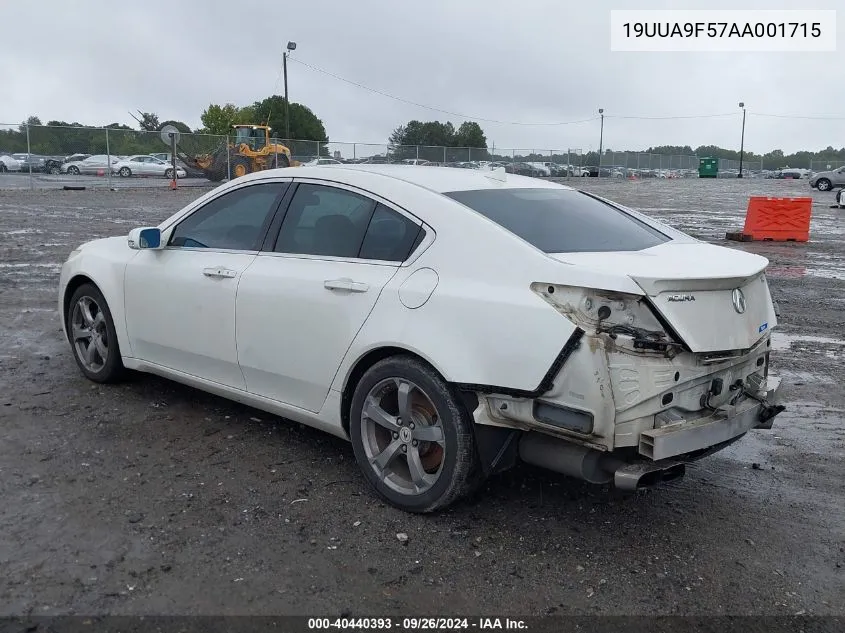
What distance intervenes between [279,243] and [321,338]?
0.75 metres

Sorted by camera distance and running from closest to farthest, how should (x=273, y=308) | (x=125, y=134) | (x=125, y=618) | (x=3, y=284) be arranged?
(x=125, y=618)
(x=273, y=308)
(x=3, y=284)
(x=125, y=134)

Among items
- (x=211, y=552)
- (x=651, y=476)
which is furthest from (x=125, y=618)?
(x=651, y=476)

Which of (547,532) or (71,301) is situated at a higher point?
(71,301)

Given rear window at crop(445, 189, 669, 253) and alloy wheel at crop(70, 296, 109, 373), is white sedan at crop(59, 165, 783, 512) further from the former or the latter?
alloy wheel at crop(70, 296, 109, 373)

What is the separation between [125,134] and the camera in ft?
119

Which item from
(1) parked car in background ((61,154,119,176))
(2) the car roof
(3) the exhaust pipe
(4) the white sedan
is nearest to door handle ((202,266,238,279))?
(4) the white sedan

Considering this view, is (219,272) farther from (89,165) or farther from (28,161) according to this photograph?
(89,165)

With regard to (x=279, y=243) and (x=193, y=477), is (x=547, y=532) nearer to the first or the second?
(x=193, y=477)

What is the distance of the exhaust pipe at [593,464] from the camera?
3404mm

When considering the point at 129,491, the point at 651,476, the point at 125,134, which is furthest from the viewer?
the point at 125,134

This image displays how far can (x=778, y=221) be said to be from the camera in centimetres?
1662

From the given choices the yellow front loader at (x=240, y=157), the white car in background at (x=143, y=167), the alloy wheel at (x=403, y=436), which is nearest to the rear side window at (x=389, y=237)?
the alloy wheel at (x=403, y=436)

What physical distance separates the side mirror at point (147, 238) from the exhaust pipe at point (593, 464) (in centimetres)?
279

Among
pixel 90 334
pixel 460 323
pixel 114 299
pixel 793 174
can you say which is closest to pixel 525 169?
pixel 793 174
